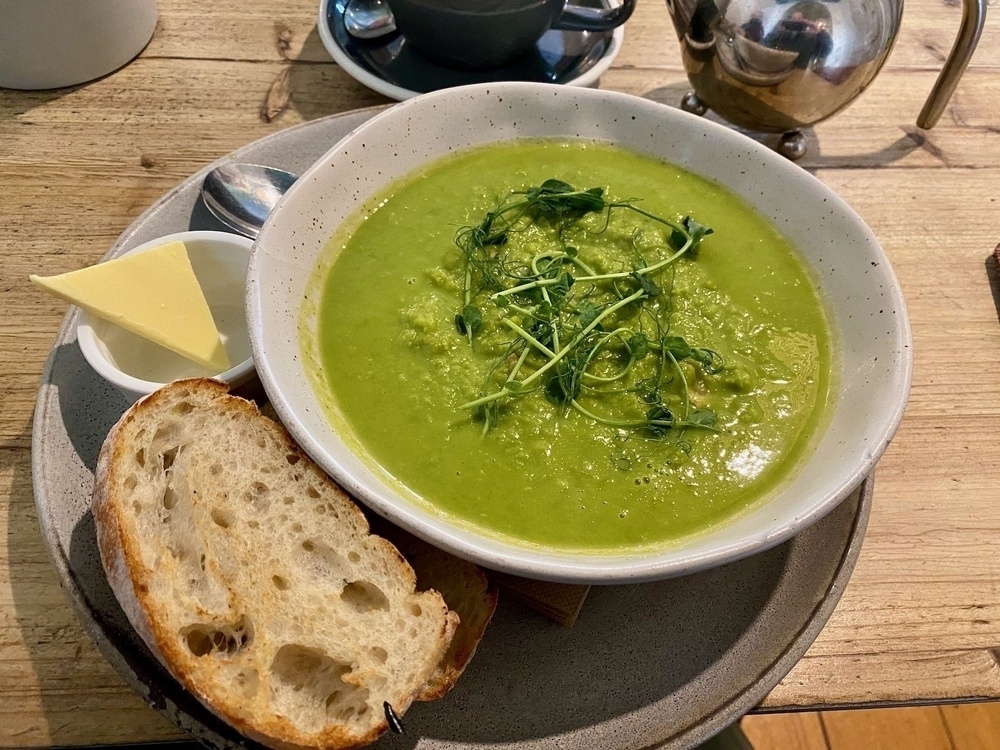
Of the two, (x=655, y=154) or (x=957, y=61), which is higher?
(x=957, y=61)

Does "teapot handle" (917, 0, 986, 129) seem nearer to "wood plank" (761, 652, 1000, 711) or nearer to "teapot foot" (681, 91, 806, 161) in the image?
"teapot foot" (681, 91, 806, 161)

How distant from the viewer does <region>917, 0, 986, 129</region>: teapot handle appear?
242 cm

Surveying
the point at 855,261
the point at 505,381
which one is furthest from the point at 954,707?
the point at 505,381

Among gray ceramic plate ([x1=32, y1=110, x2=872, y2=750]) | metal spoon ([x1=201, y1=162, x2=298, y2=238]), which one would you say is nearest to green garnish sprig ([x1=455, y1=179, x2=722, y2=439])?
gray ceramic plate ([x1=32, y1=110, x2=872, y2=750])

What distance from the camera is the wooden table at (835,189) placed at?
1626 mm

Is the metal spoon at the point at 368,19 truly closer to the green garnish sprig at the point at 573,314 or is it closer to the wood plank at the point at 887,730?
the green garnish sprig at the point at 573,314

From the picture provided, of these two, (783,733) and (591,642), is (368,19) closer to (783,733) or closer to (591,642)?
(591,642)

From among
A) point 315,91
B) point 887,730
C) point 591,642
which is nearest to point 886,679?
point 887,730

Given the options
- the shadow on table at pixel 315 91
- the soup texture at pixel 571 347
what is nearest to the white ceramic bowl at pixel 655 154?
the soup texture at pixel 571 347

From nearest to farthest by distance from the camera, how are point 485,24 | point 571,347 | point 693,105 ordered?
point 571,347 → point 485,24 → point 693,105

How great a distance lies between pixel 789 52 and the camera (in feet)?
7.63

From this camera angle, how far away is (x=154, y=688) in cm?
135

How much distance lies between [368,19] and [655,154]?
4.07 ft

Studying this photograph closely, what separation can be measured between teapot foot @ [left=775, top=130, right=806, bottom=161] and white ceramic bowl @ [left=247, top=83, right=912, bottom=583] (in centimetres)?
64
